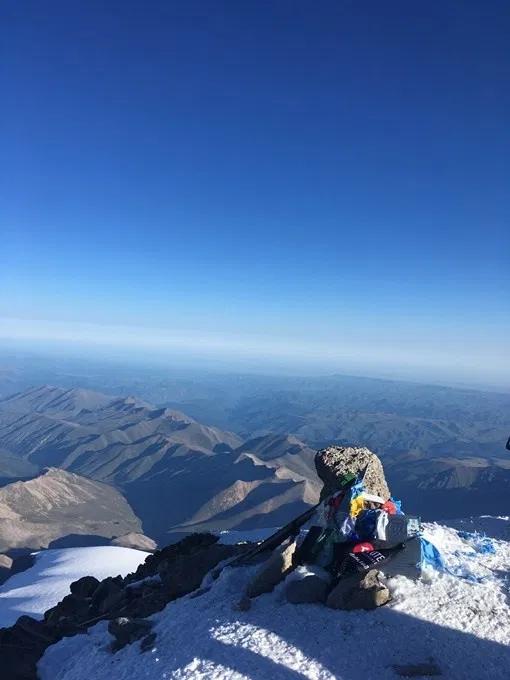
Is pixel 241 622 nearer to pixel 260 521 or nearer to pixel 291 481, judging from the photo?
pixel 260 521

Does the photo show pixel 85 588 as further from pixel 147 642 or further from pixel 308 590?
pixel 308 590

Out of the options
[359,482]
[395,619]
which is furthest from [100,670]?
[359,482]

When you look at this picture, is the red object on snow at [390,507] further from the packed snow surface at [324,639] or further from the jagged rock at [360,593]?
the jagged rock at [360,593]

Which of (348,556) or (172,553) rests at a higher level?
(348,556)

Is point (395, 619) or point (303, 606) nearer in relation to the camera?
point (395, 619)

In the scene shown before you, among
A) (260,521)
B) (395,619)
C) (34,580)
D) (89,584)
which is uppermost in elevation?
(395,619)

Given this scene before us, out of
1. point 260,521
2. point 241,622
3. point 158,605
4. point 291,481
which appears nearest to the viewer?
point 241,622

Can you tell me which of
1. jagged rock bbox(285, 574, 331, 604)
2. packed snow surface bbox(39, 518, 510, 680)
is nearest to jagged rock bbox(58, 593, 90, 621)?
packed snow surface bbox(39, 518, 510, 680)

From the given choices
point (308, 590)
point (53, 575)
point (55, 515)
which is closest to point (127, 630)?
point (308, 590)
